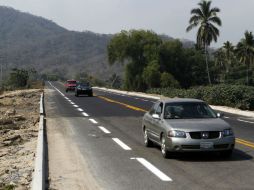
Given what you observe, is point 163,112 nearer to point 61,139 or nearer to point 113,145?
point 113,145

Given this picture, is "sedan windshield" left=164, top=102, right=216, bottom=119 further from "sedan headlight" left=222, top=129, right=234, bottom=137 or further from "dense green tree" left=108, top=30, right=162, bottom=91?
"dense green tree" left=108, top=30, right=162, bottom=91

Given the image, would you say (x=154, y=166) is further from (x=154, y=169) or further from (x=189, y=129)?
(x=189, y=129)

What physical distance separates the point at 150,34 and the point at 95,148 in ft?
271

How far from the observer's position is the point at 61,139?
55.2ft

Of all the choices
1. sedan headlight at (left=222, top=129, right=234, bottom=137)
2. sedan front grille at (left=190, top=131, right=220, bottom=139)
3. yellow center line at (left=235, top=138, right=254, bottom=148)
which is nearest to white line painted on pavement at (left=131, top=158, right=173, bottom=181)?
sedan front grille at (left=190, top=131, right=220, bottom=139)

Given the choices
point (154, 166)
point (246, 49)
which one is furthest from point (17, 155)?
point (246, 49)

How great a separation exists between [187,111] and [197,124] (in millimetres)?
1241

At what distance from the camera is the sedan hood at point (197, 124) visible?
38.2 ft

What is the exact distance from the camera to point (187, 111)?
13109 millimetres

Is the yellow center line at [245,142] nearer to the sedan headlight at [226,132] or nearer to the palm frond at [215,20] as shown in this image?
the sedan headlight at [226,132]

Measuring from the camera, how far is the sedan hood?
38.2 ft

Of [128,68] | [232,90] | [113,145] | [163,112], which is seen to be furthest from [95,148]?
[128,68]

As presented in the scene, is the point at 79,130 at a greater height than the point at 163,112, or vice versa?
the point at 163,112

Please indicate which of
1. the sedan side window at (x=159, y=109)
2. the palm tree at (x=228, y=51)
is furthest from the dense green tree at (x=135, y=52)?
the sedan side window at (x=159, y=109)
